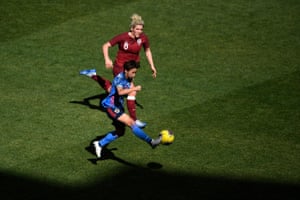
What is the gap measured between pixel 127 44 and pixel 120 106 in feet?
8.04

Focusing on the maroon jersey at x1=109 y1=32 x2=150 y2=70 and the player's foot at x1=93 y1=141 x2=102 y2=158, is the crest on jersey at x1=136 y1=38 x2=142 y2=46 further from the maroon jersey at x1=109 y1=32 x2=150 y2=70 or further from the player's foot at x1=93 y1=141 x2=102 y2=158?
the player's foot at x1=93 y1=141 x2=102 y2=158

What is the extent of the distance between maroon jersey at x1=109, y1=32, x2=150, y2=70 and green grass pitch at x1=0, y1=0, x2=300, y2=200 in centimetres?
133

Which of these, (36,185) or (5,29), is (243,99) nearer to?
(36,185)

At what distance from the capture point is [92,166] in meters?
11.8

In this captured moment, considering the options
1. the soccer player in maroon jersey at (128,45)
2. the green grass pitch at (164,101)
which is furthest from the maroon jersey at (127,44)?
the green grass pitch at (164,101)

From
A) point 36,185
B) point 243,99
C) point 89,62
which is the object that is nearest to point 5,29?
point 89,62

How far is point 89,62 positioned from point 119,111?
18.6ft

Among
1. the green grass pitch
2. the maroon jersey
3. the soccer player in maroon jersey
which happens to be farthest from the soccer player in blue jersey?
the maroon jersey

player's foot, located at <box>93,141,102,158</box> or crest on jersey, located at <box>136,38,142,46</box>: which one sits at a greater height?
crest on jersey, located at <box>136,38,142,46</box>

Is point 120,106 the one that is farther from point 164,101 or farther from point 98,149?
point 164,101

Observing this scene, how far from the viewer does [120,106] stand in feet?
38.8

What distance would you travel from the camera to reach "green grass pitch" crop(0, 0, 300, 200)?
1128 centimetres

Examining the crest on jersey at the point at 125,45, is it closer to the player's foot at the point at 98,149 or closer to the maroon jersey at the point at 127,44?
the maroon jersey at the point at 127,44

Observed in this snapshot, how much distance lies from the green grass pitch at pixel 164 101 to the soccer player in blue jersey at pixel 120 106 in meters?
0.47
